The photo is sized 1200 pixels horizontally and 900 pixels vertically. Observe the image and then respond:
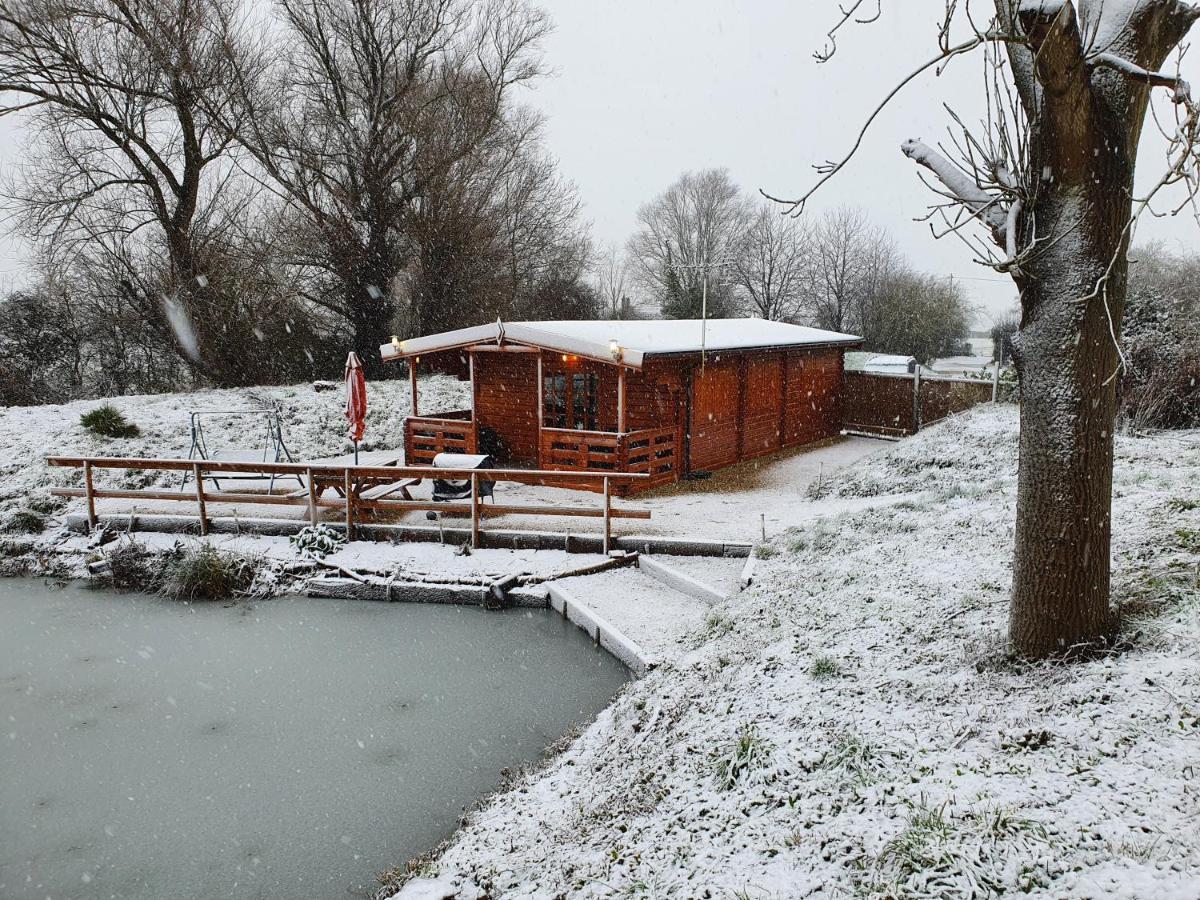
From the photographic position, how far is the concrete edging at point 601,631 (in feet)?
20.6

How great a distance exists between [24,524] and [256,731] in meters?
6.87

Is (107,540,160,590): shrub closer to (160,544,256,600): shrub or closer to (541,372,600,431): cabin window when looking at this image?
(160,544,256,600): shrub

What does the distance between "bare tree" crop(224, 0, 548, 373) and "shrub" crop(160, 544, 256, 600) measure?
1337 cm

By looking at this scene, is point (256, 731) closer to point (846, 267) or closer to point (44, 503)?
point (44, 503)

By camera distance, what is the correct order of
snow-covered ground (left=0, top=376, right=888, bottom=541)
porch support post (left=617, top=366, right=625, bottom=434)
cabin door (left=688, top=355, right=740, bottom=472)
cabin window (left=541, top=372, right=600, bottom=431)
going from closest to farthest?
snow-covered ground (left=0, top=376, right=888, bottom=541)
porch support post (left=617, top=366, right=625, bottom=434)
cabin door (left=688, top=355, right=740, bottom=472)
cabin window (left=541, top=372, right=600, bottom=431)

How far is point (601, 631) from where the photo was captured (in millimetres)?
6957

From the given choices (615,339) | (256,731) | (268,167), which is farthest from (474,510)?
(268,167)

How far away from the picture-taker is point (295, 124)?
66.0 ft

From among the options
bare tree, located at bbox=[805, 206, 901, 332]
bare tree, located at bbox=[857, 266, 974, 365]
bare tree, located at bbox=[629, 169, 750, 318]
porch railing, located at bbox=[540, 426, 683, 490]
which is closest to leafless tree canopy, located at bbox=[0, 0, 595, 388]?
porch railing, located at bbox=[540, 426, 683, 490]

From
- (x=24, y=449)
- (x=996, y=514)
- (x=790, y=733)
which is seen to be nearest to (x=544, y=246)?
(x=24, y=449)

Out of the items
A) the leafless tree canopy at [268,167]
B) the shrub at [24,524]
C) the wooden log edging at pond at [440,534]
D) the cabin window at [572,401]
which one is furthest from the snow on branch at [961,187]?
the leafless tree canopy at [268,167]

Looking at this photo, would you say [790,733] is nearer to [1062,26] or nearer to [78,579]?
[1062,26]

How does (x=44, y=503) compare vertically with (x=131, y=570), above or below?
above

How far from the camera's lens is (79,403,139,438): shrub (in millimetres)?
13367
